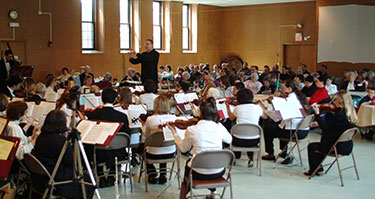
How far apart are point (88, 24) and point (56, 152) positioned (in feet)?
36.0

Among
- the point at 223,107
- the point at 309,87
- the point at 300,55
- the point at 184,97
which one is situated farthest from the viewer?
the point at 300,55

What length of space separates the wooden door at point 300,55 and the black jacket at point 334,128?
11.5m

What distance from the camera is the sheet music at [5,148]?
13.7 feet

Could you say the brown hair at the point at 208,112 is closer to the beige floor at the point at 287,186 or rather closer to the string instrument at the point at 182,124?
the string instrument at the point at 182,124

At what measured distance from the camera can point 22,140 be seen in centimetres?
483

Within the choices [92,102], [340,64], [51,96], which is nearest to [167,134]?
[92,102]

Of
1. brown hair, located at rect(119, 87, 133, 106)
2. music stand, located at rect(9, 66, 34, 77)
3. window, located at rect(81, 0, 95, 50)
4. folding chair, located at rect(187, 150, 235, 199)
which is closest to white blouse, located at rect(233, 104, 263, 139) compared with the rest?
brown hair, located at rect(119, 87, 133, 106)

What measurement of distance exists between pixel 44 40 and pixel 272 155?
856 cm

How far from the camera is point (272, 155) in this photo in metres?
7.16

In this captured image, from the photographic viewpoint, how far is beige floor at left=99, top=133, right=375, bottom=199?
5469 mm

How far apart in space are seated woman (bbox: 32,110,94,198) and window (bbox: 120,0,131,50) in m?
11.6

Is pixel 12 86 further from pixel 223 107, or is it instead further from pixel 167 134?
pixel 167 134

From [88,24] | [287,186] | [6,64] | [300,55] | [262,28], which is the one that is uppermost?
[262,28]

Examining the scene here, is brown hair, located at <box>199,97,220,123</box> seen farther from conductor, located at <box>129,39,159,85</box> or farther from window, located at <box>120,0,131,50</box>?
window, located at <box>120,0,131,50</box>
